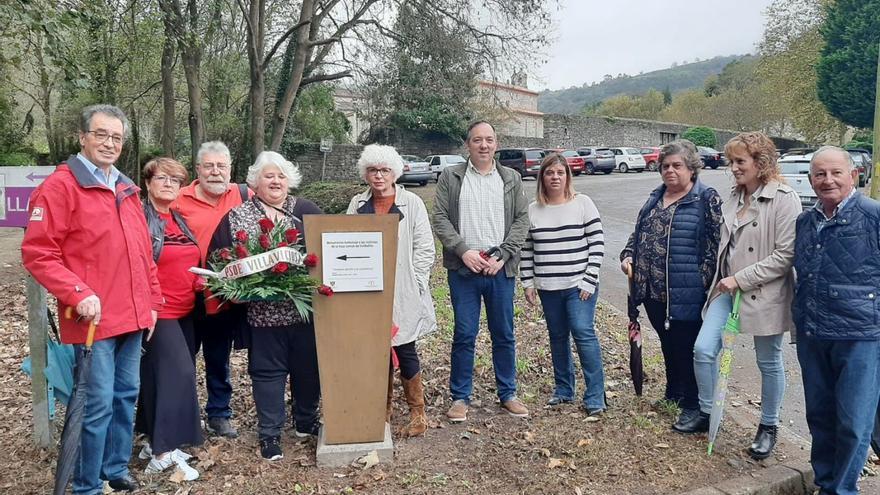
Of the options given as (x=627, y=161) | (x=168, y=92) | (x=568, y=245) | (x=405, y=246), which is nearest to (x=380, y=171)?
(x=405, y=246)

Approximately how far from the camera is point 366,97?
51.9 ft

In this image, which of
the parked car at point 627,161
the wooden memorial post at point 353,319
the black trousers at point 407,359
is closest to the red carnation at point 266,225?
the wooden memorial post at point 353,319

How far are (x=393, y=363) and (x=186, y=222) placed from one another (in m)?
1.55

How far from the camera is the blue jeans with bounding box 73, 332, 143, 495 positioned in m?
3.16

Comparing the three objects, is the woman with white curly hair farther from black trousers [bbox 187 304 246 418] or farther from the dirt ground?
black trousers [bbox 187 304 246 418]

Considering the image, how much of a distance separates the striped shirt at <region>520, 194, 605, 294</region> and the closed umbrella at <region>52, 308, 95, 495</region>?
267 centimetres

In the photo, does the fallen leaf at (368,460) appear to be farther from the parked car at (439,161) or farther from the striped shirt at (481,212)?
the parked car at (439,161)

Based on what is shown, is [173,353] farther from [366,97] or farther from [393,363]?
[366,97]

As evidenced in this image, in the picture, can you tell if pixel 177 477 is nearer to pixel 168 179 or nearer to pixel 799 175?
pixel 168 179

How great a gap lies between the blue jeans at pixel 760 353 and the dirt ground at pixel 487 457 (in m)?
0.35

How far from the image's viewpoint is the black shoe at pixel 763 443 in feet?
12.7

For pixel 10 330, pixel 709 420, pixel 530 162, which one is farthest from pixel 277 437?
pixel 530 162

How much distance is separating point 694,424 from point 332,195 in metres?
9.17

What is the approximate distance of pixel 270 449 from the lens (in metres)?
3.81
